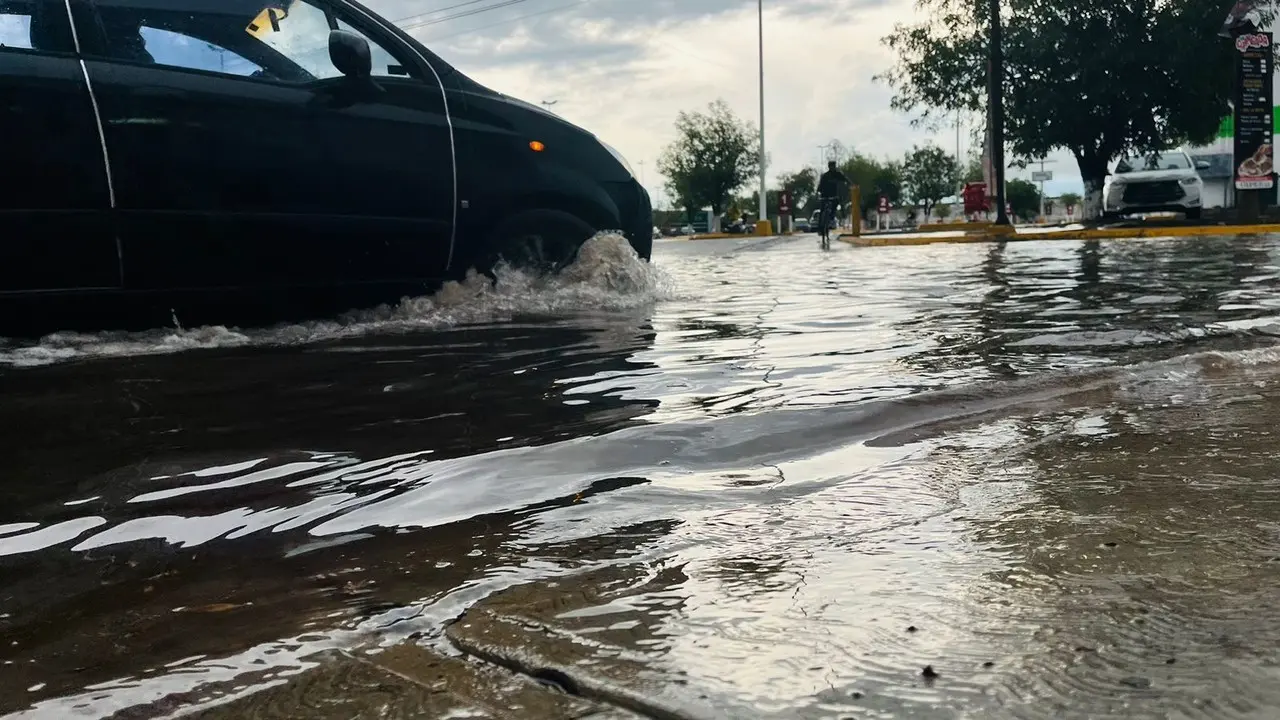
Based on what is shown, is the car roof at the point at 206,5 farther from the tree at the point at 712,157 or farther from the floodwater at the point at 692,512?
the tree at the point at 712,157

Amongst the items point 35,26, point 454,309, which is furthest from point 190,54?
point 454,309

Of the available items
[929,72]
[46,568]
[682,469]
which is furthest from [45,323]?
[929,72]

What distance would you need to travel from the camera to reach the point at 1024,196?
94062 mm

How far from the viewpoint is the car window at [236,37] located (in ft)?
14.3

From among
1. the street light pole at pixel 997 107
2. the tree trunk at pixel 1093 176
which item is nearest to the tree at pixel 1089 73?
the tree trunk at pixel 1093 176

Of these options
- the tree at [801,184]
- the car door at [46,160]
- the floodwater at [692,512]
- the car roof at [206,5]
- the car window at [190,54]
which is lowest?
the floodwater at [692,512]

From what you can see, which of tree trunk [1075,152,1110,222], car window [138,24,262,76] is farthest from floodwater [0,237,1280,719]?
tree trunk [1075,152,1110,222]

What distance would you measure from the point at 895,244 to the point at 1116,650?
16.8 meters

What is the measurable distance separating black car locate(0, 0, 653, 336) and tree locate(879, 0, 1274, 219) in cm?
2081

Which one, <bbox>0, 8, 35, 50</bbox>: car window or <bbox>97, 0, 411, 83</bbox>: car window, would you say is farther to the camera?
<bbox>97, 0, 411, 83</bbox>: car window

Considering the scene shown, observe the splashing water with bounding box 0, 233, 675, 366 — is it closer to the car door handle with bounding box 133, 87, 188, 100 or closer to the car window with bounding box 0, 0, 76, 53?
the car door handle with bounding box 133, 87, 188, 100

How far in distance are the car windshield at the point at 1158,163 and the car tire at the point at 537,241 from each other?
760 inches

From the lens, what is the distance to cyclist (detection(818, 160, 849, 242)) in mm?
20500

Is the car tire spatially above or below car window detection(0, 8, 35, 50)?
below
